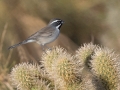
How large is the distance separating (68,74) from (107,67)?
0.51 meters

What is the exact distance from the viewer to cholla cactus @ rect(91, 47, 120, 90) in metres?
4.17

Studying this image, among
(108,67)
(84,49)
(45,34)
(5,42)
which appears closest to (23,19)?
(5,42)

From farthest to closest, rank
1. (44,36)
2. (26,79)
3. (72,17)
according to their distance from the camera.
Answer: (72,17), (44,36), (26,79)

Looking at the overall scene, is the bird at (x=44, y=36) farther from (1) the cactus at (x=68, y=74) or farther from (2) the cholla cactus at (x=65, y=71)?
(2) the cholla cactus at (x=65, y=71)

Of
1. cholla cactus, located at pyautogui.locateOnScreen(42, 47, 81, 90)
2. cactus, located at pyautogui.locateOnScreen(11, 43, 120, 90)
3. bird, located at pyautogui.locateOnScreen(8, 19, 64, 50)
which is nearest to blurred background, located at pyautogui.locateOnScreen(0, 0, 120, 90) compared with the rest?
bird, located at pyautogui.locateOnScreen(8, 19, 64, 50)

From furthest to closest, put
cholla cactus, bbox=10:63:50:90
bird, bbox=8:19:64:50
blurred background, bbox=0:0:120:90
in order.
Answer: blurred background, bbox=0:0:120:90
bird, bbox=8:19:64:50
cholla cactus, bbox=10:63:50:90

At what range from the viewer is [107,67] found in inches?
166

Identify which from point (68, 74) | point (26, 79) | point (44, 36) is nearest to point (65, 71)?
point (68, 74)

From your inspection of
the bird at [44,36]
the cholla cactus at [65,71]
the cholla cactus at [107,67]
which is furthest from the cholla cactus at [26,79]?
the bird at [44,36]

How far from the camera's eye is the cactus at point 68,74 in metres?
3.98

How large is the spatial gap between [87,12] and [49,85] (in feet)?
19.1

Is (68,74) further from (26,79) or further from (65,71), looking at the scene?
(26,79)

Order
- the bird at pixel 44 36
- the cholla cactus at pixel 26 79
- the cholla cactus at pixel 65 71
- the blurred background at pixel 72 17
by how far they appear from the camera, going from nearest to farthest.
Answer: the cholla cactus at pixel 65 71
the cholla cactus at pixel 26 79
the bird at pixel 44 36
the blurred background at pixel 72 17

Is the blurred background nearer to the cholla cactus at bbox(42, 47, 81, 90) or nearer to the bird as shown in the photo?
the bird
